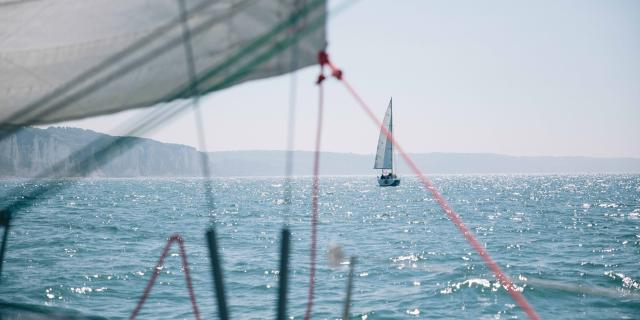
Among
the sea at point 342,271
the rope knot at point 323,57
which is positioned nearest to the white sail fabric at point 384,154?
the sea at point 342,271

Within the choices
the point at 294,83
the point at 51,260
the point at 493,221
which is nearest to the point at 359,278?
the point at 51,260

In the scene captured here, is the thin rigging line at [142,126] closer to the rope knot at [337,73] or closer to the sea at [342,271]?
the rope knot at [337,73]

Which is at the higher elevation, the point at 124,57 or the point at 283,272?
the point at 124,57

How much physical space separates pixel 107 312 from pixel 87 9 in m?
13.4

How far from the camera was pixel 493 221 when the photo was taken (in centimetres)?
4381

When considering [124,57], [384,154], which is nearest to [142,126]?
[124,57]

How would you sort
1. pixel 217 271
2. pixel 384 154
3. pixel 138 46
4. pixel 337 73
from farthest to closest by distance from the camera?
pixel 384 154, pixel 337 73, pixel 138 46, pixel 217 271

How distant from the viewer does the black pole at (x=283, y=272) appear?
2311mm

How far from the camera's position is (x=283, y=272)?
7.59ft

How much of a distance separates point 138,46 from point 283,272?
1385 mm

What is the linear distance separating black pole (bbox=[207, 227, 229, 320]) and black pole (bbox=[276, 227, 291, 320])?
240 mm

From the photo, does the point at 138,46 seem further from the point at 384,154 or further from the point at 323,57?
the point at 384,154

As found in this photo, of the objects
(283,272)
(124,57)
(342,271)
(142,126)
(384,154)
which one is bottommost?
(342,271)

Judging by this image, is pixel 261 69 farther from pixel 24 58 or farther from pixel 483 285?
pixel 483 285
